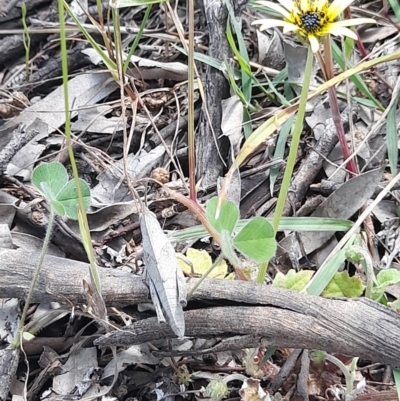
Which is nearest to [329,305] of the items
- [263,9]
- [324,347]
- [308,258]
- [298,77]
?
[324,347]

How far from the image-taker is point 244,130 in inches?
60.2

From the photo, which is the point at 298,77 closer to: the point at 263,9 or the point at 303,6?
the point at 263,9

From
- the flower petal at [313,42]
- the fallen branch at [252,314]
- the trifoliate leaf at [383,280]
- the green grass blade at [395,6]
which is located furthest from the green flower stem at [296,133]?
the green grass blade at [395,6]

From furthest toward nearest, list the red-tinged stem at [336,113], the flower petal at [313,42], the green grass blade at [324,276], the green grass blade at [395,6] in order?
the green grass blade at [395,6] → the red-tinged stem at [336,113] → the green grass blade at [324,276] → the flower petal at [313,42]

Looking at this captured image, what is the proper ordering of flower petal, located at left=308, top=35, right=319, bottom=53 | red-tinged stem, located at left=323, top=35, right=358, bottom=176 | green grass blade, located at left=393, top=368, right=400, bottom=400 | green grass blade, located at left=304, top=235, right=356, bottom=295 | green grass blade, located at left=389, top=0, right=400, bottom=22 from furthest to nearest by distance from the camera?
1. green grass blade, located at left=389, top=0, right=400, bottom=22
2. red-tinged stem, located at left=323, top=35, right=358, bottom=176
3. green grass blade, located at left=304, top=235, right=356, bottom=295
4. green grass blade, located at left=393, top=368, right=400, bottom=400
5. flower petal, located at left=308, top=35, right=319, bottom=53

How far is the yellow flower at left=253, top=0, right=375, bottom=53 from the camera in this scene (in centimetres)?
100

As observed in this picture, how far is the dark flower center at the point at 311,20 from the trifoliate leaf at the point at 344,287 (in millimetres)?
461

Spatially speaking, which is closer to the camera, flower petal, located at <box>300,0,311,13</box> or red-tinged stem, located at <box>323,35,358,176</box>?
flower petal, located at <box>300,0,311,13</box>

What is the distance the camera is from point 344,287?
121 cm

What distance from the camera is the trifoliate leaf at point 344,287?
120 cm

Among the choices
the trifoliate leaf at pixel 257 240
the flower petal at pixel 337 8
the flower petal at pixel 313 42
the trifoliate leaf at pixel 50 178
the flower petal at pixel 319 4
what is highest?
the flower petal at pixel 319 4

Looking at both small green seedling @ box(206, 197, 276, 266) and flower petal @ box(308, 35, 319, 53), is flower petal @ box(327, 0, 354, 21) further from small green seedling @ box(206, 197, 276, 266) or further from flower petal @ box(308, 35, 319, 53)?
small green seedling @ box(206, 197, 276, 266)

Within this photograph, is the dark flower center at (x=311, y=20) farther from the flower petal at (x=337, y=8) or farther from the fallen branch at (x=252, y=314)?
the fallen branch at (x=252, y=314)

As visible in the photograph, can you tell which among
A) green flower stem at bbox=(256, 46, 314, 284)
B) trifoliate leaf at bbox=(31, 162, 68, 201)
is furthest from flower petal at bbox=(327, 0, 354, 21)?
trifoliate leaf at bbox=(31, 162, 68, 201)
